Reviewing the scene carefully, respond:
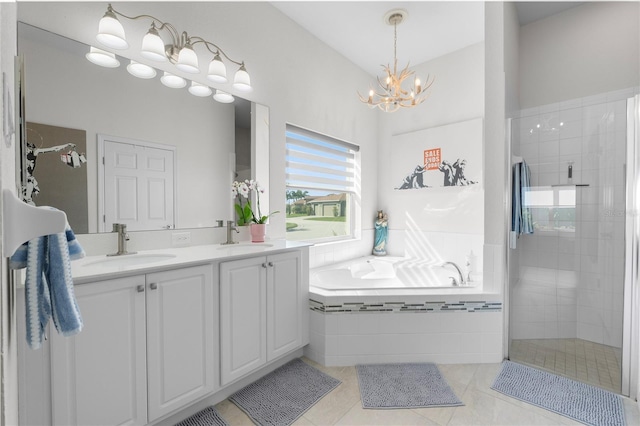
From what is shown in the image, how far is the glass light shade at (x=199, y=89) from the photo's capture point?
215 cm

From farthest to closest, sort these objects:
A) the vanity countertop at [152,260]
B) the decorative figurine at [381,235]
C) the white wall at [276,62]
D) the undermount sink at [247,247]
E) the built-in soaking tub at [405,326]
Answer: the decorative figurine at [381,235]
the built-in soaking tub at [405,326]
the undermount sink at [247,247]
the white wall at [276,62]
the vanity countertop at [152,260]

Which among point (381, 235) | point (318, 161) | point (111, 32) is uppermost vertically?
point (111, 32)

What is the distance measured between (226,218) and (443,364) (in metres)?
1.97

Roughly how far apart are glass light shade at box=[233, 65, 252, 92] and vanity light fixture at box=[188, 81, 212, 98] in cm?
22

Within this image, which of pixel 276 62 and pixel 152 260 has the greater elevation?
pixel 276 62

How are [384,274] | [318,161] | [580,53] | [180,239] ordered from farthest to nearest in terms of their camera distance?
[384,274]
[318,161]
[580,53]
[180,239]

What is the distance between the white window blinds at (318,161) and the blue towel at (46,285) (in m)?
2.30

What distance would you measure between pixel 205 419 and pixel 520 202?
2.67m

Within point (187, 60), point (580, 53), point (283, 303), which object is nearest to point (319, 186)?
point (283, 303)

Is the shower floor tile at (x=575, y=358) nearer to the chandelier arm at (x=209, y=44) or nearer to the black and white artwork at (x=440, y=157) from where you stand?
the black and white artwork at (x=440, y=157)

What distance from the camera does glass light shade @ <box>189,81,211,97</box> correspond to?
2154 millimetres

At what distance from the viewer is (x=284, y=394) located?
1.91 m

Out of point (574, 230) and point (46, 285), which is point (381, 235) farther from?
point (46, 285)

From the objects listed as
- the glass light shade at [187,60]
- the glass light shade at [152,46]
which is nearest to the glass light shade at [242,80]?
the glass light shade at [187,60]
